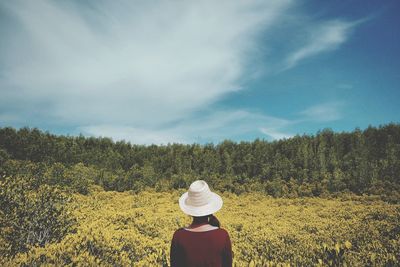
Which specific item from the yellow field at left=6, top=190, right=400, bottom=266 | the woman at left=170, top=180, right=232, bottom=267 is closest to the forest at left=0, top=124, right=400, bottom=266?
the yellow field at left=6, top=190, right=400, bottom=266

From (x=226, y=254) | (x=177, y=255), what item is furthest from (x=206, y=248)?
(x=177, y=255)

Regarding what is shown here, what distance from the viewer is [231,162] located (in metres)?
29.1

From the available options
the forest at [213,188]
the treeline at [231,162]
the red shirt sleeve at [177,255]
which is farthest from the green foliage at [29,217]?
the treeline at [231,162]

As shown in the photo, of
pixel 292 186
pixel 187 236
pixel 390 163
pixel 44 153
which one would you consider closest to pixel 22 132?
pixel 44 153

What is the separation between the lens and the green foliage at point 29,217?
278 inches

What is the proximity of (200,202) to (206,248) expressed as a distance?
1.55ft

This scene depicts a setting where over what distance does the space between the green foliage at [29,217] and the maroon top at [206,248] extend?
536 cm

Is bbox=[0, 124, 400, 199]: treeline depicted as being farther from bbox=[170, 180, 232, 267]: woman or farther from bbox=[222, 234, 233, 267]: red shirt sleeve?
bbox=[222, 234, 233, 267]: red shirt sleeve

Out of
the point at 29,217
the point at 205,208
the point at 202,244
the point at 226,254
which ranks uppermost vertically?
the point at 205,208

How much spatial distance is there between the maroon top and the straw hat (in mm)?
232

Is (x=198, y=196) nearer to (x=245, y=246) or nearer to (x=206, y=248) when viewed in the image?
(x=206, y=248)

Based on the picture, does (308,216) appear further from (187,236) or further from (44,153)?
(44,153)

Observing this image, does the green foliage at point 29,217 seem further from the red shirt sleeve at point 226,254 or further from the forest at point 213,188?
the red shirt sleeve at point 226,254

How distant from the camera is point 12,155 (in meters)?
23.3
